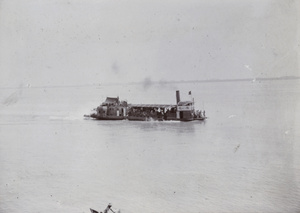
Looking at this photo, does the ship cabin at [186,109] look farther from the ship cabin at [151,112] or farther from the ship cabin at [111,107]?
the ship cabin at [111,107]

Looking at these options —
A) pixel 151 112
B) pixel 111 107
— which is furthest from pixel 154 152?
pixel 111 107

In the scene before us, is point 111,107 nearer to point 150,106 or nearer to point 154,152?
point 150,106

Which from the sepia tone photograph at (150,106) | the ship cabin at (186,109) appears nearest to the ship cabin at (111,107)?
the sepia tone photograph at (150,106)

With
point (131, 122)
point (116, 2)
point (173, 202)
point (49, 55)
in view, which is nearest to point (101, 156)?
point (131, 122)

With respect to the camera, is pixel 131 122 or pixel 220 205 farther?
pixel 131 122

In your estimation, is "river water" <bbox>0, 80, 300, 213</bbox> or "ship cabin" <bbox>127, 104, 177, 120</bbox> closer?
"river water" <bbox>0, 80, 300, 213</bbox>

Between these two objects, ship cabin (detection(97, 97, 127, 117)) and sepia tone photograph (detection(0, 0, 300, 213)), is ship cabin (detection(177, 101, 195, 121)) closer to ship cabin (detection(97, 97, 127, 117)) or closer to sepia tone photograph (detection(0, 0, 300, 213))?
sepia tone photograph (detection(0, 0, 300, 213))

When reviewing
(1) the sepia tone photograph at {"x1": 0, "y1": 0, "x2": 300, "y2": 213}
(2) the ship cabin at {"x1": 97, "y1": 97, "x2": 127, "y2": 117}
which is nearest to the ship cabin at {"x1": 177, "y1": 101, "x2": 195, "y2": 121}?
(1) the sepia tone photograph at {"x1": 0, "y1": 0, "x2": 300, "y2": 213}

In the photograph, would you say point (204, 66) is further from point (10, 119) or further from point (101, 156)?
point (10, 119)
